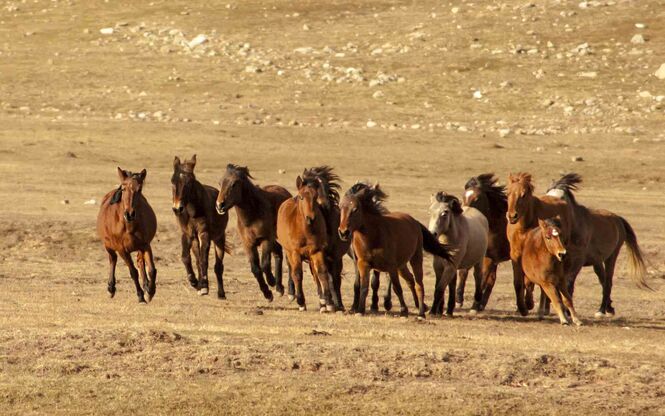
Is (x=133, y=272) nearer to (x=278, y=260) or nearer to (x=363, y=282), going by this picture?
(x=363, y=282)

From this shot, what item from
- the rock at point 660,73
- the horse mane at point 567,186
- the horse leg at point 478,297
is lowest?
the horse leg at point 478,297

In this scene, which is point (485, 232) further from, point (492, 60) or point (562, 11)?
point (562, 11)

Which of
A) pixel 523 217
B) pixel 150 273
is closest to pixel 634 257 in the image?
pixel 523 217

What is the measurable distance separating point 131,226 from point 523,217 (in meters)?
4.63

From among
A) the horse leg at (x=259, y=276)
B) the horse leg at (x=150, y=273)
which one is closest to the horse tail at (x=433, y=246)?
the horse leg at (x=259, y=276)

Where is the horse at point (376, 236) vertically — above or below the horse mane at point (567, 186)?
below

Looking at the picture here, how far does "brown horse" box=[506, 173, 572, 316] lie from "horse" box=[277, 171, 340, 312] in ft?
7.13

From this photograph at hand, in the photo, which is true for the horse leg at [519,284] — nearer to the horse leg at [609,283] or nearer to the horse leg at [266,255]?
the horse leg at [609,283]

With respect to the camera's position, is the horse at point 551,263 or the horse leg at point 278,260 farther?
the horse leg at point 278,260

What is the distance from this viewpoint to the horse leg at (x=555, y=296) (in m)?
18.6

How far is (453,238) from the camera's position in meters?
19.5

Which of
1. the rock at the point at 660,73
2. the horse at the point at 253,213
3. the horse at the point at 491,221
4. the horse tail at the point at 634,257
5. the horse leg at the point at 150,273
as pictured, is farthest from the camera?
the rock at the point at 660,73

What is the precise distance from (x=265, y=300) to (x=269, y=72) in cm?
2894

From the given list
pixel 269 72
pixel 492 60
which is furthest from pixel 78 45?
pixel 492 60
